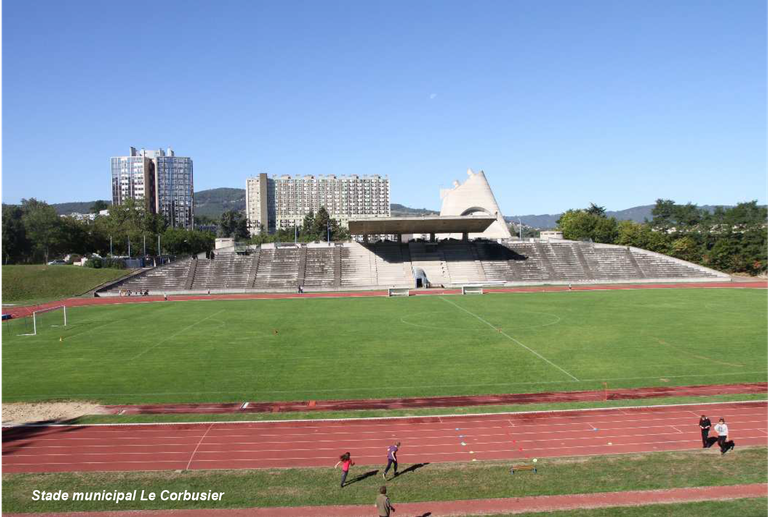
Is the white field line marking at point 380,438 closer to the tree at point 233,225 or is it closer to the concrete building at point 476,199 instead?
the concrete building at point 476,199

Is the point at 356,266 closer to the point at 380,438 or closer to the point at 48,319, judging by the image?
the point at 48,319

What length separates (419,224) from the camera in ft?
216

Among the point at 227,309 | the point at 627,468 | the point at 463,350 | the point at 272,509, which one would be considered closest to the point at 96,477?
the point at 272,509

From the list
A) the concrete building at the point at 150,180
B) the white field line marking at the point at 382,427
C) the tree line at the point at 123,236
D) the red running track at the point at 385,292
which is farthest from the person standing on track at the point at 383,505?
the concrete building at the point at 150,180

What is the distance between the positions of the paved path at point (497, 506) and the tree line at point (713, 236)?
71962 millimetres

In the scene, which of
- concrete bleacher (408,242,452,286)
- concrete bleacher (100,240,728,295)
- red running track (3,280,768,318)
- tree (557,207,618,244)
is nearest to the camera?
red running track (3,280,768,318)

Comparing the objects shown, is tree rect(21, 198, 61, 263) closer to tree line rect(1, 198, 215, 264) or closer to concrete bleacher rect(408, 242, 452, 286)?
tree line rect(1, 198, 215, 264)

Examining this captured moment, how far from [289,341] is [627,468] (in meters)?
20.5

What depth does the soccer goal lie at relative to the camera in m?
36.0

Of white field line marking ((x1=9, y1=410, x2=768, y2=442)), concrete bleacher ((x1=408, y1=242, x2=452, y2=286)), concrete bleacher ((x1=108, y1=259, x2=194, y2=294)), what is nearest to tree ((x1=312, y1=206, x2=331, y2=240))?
concrete bleacher ((x1=408, y1=242, x2=452, y2=286))

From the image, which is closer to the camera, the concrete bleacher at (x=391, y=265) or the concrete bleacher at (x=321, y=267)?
the concrete bleacher at (x=321, y=267)

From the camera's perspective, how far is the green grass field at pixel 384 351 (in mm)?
21891

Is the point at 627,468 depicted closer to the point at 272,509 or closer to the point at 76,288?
the point at 272,509

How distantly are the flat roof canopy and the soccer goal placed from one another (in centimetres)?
3034
